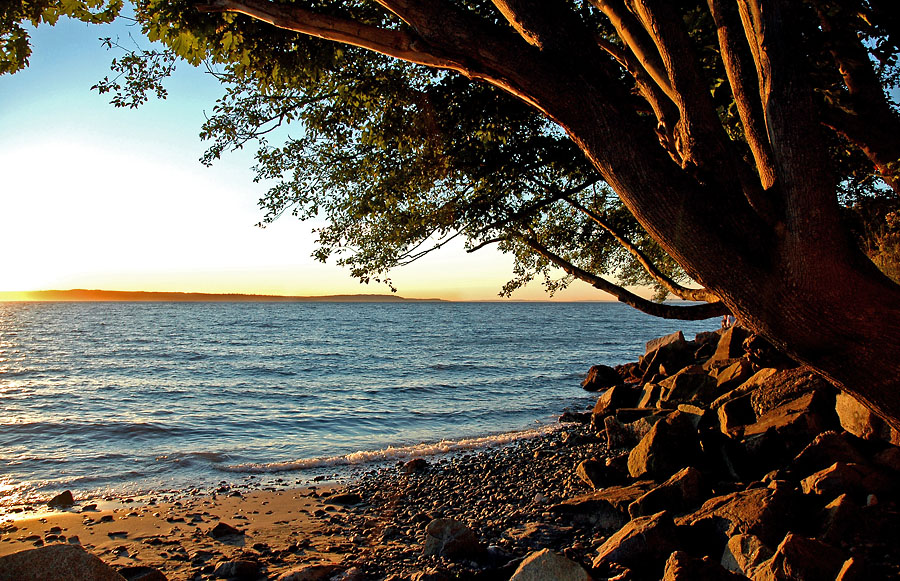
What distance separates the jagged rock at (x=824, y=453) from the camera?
5879mm

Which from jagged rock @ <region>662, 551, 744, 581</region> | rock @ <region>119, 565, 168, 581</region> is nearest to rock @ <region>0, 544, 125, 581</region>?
rock @ <region>119, 565, 168, 581</region>

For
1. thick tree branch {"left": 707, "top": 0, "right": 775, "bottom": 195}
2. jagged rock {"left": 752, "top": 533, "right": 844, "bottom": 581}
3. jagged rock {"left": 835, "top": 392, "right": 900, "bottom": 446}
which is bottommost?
jagged rock {"left": 752, "top": 533, "right": 844, "bottom": 581}

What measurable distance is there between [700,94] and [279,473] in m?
11.5

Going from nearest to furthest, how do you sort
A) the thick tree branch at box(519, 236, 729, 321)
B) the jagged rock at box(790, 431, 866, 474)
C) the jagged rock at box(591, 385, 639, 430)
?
the jagged rock at box(790, 431, 866, 474) → the thick tree branch at box(519, 236, 729, 321) → the jagged rock at box(591, 385, 639, 430)

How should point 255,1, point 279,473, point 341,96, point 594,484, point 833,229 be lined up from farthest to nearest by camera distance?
point 279,473 → point 594,484 → point 341,96 → point 255,1 → point 833,229

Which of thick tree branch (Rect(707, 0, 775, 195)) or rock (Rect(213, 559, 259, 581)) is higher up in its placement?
thick tree branch (Rect(707, 0, 775, 195))

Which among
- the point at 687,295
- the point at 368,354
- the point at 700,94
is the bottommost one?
the point at 368,354

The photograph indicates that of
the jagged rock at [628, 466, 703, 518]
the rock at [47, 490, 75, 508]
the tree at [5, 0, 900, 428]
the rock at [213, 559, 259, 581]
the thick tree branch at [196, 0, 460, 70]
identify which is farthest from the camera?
the rock at [47, 490, 75, 508]

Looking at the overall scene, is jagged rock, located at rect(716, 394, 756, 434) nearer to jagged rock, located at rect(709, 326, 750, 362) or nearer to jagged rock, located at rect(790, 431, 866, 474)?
jagged rock, located at rect(790, 431, 866, 474)

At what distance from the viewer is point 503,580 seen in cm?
543

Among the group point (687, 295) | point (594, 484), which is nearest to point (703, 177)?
point (687, 295)

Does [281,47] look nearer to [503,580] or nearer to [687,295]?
[687,295]

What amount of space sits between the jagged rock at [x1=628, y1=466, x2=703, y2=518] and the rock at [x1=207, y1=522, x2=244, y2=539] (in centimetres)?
597

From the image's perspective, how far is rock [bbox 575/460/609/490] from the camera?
8000 mm
